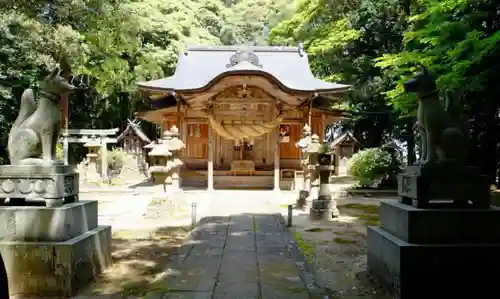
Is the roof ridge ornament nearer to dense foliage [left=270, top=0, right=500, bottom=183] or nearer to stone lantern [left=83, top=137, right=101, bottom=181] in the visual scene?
dense foliage [left=270, top=0, right=500, bottom=183]

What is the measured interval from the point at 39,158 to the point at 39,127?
0.36 metres

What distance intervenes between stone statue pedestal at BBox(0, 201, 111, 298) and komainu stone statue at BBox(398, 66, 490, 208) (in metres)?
3.66

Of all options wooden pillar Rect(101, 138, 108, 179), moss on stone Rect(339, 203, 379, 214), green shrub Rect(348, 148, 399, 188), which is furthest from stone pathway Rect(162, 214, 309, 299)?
wooden pillar Rect(101, 138, 108, 179)

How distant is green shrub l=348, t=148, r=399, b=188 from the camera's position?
1650 cm

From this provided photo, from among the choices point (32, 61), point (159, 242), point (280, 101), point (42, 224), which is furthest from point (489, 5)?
point (32, 61)

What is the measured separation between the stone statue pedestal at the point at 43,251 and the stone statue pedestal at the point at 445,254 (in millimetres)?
3337

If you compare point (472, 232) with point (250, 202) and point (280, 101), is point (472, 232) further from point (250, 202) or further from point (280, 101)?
point (280, 101)

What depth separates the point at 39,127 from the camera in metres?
4.77

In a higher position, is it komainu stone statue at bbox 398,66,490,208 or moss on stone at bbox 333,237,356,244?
komainu stone statue at bbox 398,66,490,208

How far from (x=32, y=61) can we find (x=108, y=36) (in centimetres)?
362

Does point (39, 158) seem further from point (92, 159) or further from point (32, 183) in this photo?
point (92, 159)

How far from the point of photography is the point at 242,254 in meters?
6.03

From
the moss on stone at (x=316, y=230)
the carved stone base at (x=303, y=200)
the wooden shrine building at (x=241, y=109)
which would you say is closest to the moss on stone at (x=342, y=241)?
the moss on stone at (x=316, y=230)

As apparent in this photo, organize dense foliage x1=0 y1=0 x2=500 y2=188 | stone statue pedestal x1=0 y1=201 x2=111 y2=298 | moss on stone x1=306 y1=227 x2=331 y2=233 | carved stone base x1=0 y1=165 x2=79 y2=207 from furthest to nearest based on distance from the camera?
dense foliage x1=0 y1=0 x2=500 y2=188
moss on stone x1=306 y1=227 x2=331 y2=233
carved stone base x1=0 y1=165 x2=79 y2=207
stone statue pedestal x1=0 y1=201 x2=111 y2=298
